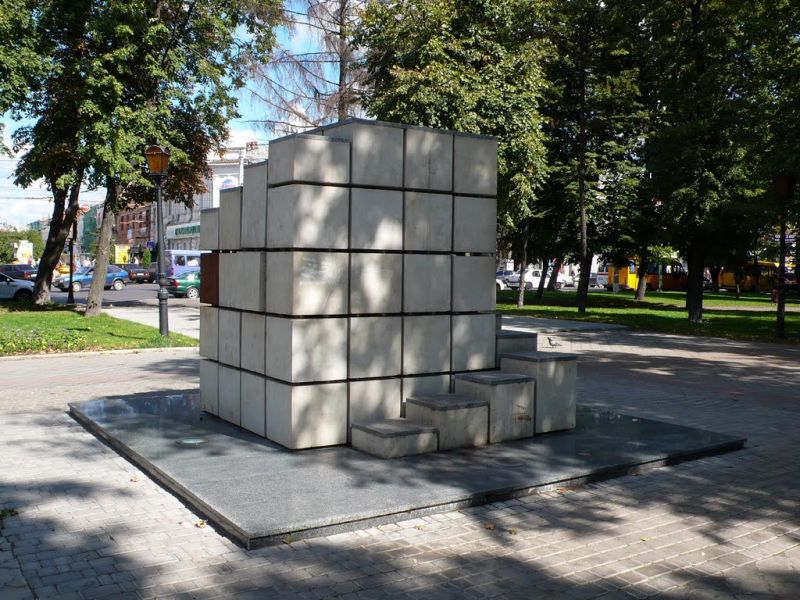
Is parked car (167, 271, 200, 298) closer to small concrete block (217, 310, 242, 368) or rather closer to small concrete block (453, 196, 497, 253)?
small concrete block (217, 310, 242, 368)

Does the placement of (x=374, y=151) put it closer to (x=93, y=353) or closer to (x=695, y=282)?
(x=93, y=353)

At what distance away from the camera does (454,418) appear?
6.82 meters

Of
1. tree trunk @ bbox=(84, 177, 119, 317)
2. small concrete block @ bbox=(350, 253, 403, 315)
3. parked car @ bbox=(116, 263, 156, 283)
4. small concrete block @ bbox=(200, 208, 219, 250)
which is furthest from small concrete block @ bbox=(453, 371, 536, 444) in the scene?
parked car @ bbox=(116, 263, 156, 283)

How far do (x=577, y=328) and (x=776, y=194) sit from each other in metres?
6.21

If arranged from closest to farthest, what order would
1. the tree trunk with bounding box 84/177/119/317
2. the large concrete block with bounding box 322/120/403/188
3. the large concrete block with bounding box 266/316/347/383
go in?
the large concrete block with bounding box 266/316/347/383 < the large concrete block with bounding box 322/120/403/188 < the tree trunk with bounding box 84/177/119/317

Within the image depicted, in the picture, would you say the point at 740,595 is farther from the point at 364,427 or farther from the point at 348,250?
the point at 348,250

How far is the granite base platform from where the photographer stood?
16.6ft

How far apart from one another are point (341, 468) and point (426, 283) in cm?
210

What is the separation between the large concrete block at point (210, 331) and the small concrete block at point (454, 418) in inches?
96.0

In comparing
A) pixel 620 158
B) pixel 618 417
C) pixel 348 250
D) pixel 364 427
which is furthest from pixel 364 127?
pixel 620 158

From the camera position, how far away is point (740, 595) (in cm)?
412

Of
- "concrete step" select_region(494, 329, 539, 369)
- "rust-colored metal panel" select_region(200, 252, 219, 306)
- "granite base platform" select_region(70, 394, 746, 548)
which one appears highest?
"rust-colored metal panel" select_region(200, 252, 219, 306)

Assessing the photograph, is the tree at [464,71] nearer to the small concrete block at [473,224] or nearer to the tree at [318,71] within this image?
the tree at [318,71]

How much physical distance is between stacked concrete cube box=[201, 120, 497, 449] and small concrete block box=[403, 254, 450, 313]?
13mm
